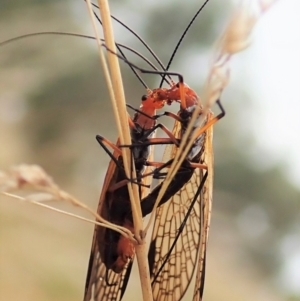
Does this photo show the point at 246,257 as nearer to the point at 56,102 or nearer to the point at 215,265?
the point at 215,265

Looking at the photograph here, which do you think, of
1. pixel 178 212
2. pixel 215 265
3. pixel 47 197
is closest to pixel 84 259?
pixel 215 265

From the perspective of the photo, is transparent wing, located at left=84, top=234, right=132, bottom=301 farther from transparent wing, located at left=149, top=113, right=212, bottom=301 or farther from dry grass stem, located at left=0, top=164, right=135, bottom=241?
dry grass stem, located at left=0, top=164, right=135, bottom=241

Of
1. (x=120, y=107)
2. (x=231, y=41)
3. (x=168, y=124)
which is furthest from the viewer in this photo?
(x=168, y=124)

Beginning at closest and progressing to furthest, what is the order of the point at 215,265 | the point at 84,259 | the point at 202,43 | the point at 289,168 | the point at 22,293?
the point at 22,293
the point at 84,259
the point at 215,265
the point at 289,168
the point at 202,43

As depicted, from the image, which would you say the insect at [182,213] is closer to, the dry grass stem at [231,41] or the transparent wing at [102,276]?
Result: the transparent wing at [102,276]

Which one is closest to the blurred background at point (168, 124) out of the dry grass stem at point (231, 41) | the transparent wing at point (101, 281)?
the transparent wing at point (101, 281)

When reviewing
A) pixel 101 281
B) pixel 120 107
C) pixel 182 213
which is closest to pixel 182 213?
pixel 182 213

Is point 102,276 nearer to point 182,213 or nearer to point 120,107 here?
point 182,213
